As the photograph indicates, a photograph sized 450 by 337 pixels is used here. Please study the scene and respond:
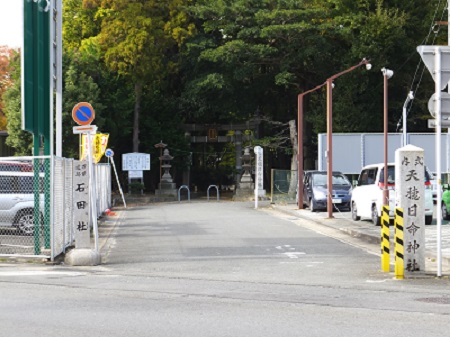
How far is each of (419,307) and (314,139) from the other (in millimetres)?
44706

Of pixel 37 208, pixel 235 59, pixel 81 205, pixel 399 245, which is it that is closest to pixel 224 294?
pixel 399 245

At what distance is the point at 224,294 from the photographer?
36.1ft

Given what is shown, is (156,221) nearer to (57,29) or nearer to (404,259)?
(57,29)

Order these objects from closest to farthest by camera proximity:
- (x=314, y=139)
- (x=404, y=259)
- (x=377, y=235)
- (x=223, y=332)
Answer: (x=223, y=332) < (x=404, y=259) < (x=377, y=235) < (x=314, y=139)

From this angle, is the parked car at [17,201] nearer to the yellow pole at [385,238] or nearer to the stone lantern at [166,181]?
the yellow pole at [385,238]

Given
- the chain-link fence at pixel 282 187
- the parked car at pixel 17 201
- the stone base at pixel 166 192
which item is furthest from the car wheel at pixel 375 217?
the stone base at pixel 166 192

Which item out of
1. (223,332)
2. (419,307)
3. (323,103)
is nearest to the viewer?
(223,332)

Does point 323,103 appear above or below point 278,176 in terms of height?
above

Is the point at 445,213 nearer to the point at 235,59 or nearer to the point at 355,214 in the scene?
the point at 355,214

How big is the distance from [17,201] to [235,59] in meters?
33.8

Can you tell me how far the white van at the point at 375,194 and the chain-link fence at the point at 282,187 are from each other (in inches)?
662

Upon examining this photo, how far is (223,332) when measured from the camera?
313 inches

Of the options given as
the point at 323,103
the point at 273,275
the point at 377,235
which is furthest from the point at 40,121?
the point at 323,103

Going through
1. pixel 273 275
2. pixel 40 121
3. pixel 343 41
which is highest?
pixel 343 41
